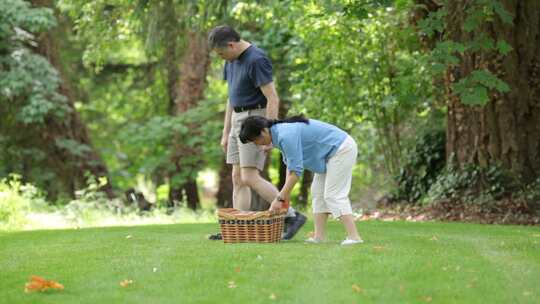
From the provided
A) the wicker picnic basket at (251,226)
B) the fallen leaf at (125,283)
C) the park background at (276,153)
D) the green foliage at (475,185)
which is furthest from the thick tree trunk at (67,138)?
the fallen leaf at (125,283)

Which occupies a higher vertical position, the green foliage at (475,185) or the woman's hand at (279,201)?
the woman's hand at (279,201)

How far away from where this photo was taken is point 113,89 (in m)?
26.8

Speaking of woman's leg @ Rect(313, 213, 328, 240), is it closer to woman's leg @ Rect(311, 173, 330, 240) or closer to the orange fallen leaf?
woman's leg @ Rect(311, 173, 330, 240)

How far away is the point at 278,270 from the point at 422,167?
941 centimetres

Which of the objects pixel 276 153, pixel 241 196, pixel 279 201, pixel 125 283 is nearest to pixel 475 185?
pixel 241 196

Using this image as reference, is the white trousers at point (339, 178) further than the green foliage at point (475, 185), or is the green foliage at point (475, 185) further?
the green foliage at point (475, 185)

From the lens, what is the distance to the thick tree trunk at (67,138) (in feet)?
62.5

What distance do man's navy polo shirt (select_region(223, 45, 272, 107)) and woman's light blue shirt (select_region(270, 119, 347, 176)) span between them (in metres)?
0.82

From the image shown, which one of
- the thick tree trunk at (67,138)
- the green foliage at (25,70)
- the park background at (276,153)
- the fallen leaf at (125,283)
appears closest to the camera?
the fallen leaf at (125,283)

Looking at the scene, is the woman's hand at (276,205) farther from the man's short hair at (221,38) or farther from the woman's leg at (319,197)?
the man's short hair at (221,38)

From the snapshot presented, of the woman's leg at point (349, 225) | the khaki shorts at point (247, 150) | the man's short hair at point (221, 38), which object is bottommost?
the woman's leg at point (349, 225)

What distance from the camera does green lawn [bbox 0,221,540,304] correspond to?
239 inches

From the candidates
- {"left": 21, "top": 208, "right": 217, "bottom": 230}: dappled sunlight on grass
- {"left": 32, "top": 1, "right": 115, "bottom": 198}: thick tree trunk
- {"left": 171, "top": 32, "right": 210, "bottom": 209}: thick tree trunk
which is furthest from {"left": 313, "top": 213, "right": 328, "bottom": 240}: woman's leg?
{"left": 171, "top": 32, "right": 210, "bottom": 209}: thick tree trunk

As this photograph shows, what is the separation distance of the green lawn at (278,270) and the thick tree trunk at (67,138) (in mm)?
10046
